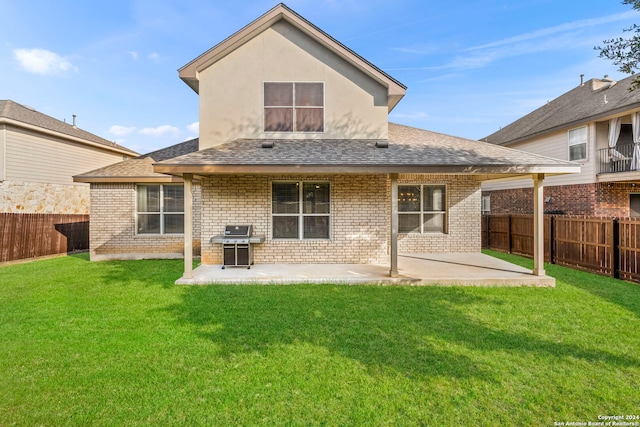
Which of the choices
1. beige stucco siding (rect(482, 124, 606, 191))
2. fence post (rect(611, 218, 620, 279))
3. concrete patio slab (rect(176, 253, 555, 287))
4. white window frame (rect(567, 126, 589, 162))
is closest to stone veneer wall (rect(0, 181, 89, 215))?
concrete patio slab (rect(176, 253, 555, 287))

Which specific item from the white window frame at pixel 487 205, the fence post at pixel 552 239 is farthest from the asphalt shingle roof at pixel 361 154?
the white window frame at pixel 487 205

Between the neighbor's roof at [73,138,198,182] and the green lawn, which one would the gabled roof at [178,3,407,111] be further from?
the green lawn

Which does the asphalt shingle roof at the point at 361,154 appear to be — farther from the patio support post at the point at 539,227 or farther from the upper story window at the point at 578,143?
the upper story window at the point at 578,143

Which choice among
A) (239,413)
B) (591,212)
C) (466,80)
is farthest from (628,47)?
(466,80)

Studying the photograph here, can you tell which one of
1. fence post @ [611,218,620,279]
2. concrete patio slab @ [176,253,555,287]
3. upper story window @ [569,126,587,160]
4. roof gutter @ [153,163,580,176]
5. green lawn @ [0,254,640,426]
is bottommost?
green lawn @ [0,254,640,426]

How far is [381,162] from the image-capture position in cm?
729

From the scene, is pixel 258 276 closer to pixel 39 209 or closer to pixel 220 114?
pixel 220 114

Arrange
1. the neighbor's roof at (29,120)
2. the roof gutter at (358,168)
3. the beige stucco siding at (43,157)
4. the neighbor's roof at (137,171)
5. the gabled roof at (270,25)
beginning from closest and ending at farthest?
the roof gutter at (358,168) → the gabled roof at (270,25) → the neighbor's roof at (137,171) → the neighbor's roof at (29,120) → the beige stucco siding at (43,157)

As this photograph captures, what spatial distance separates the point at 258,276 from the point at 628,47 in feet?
24.9

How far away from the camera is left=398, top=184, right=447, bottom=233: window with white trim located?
10922 millimetres

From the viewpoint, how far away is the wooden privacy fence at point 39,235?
10.5 m

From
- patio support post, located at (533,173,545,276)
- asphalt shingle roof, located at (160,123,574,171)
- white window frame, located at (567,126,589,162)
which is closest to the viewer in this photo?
asphalt shingle roof, located at (160,123,574,171)

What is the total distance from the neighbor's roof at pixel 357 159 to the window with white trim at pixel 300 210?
1231mm

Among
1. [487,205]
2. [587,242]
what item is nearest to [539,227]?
[587,242]
